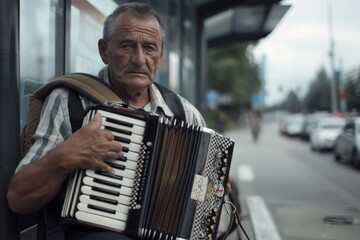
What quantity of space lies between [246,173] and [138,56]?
32.3 ft

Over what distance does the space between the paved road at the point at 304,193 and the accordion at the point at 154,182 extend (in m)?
1.46

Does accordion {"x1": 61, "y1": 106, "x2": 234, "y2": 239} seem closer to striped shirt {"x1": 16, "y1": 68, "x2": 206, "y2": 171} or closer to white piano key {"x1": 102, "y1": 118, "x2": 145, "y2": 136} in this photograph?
white piano key {"x1": 102, "y1": 118, "x2": 145, "y2": 136}

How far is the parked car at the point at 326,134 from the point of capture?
2066 centimetres

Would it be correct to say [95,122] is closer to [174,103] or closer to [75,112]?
[75,112]

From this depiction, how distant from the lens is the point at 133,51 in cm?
236

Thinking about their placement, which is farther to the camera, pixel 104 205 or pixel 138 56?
pixel 138 56

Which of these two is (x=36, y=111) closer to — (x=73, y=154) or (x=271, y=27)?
(x=73, y=154)

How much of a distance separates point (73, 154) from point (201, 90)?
423 inches

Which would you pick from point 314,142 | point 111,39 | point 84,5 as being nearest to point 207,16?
point 84,5

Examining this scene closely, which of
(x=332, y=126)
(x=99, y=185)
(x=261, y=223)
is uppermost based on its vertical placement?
(x=332, y=126)

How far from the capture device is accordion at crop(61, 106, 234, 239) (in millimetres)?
1931

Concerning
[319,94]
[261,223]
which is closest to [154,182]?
[261,223]

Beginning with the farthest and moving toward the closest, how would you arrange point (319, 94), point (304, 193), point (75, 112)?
point (319, 94) → point (304, 193) → point (75, 112)

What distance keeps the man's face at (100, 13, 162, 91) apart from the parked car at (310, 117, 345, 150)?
62.8 ft
